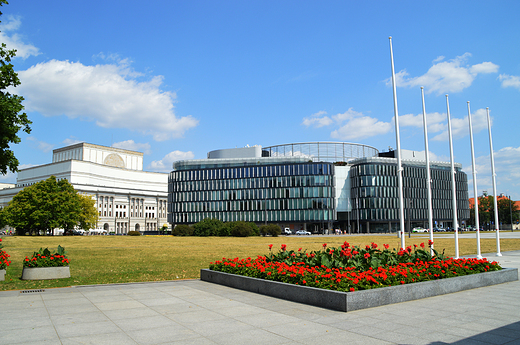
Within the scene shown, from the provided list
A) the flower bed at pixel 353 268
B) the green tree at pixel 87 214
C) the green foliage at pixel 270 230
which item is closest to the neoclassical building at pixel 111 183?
the green tree at pixel 87 214

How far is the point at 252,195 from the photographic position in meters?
117

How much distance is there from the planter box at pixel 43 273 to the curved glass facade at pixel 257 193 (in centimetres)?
9317

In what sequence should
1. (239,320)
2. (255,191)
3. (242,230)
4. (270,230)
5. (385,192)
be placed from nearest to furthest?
(239,320) → (242,230) → (270,230) → (385,192) → (255,191)

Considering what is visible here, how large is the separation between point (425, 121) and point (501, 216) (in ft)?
485

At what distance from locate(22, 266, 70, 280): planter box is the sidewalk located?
2.98m

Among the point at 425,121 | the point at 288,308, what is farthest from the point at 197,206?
the point at 288,308

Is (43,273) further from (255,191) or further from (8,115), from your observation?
(255,191)

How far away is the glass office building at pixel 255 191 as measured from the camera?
→ 11319 cm

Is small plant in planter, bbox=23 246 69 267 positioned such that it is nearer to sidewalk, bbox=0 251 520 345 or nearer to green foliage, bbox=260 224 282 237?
sidewalk, bbox=0 251 520 345

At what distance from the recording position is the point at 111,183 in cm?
17712

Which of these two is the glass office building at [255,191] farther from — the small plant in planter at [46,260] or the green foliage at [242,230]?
the small plant in planter at [46,260]

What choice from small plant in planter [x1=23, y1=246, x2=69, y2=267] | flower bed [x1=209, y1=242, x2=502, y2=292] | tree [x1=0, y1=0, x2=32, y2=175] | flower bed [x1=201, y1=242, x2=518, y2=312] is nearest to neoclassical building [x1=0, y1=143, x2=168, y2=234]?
tree [x1=0, y1=0, x2=32, y2=175]

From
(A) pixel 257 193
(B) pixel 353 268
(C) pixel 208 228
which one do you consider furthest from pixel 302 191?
(B) pixel 353 268

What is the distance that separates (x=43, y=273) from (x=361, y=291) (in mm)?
12118
